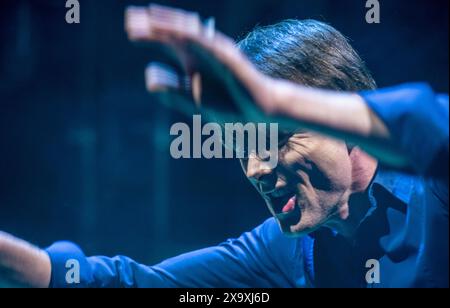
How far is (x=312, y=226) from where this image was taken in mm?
1254

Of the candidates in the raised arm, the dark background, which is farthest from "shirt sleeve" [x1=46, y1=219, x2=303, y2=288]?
the dark background

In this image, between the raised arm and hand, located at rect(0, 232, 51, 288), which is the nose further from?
hand, located at rect(0, 232, 51, 288)

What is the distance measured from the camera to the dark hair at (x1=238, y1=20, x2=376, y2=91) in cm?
123

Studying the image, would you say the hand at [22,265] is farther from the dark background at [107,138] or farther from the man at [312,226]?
the dark background at [107,138]

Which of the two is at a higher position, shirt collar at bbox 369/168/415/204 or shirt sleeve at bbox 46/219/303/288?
shirt collar at bbox 369/168/415/204

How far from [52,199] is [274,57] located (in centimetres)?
102

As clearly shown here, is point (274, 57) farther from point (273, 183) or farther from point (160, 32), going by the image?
point (160, 32)

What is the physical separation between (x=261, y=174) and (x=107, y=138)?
1.00 metres

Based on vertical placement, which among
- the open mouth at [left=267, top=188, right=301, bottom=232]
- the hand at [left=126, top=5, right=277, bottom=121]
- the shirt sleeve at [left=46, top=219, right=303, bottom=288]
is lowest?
the shirt sleeve at [left=46, top=219, right=303, bottom=288]

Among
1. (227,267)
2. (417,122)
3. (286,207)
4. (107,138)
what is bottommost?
(227,267)

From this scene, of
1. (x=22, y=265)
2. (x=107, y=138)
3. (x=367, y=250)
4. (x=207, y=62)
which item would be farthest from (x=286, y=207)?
(x=107, y=138)

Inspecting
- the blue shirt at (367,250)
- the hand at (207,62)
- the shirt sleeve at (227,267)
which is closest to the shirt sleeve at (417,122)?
the blue shirt at (367,250)

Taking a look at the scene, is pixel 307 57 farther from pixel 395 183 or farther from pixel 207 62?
pixel 207 62

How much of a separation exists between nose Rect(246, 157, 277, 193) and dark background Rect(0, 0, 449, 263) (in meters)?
0.64
